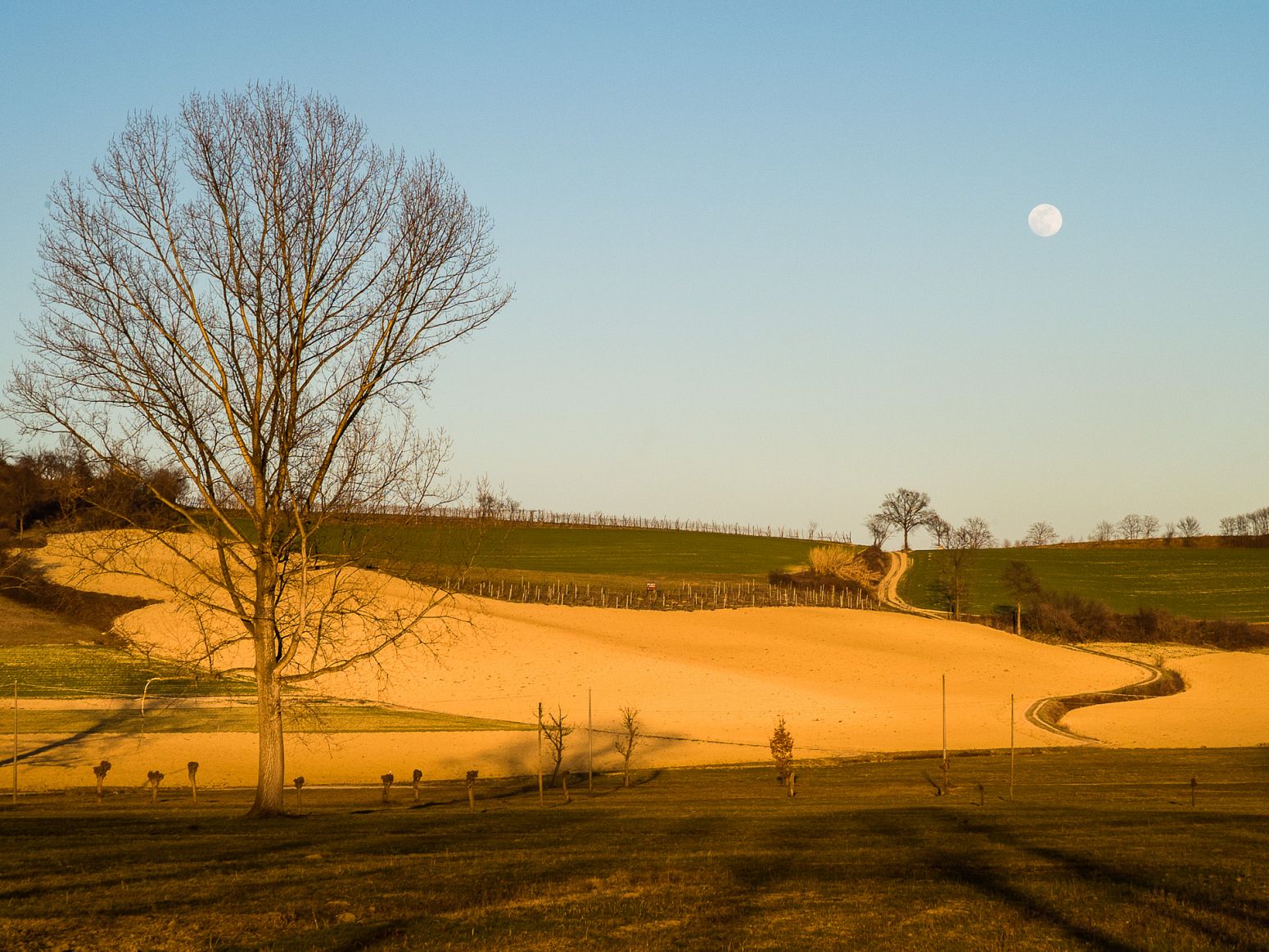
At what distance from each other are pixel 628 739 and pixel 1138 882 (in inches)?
957

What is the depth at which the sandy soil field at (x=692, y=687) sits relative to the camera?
29.5 metres

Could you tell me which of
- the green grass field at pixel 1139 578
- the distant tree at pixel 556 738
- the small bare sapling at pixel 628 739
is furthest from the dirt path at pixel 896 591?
the distant tree at pixel 556 738

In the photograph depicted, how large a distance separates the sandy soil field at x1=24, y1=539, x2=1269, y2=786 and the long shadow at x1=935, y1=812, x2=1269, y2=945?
41.8 ft

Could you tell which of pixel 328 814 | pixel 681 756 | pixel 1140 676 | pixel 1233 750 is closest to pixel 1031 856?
pixel 328 814

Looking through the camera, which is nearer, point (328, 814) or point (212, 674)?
point (212, 674)

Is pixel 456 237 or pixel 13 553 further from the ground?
pixel 456 237

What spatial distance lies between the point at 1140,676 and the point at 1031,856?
47279 millimetres

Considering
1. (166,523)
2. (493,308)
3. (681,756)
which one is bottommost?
(681,756)

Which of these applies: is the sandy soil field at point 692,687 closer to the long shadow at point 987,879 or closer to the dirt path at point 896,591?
the dirt path at point 896,591

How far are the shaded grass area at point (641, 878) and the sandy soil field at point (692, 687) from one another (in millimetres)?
6042

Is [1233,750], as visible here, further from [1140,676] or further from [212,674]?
[212,674]

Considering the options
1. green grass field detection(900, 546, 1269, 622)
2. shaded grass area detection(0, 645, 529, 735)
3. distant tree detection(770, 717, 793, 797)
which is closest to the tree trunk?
shaded grass area detection(0, 645, 529, 735)

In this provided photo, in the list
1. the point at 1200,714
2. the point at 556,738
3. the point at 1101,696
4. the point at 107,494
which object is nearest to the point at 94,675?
the point at 556,738

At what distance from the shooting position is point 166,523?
16.9 metres
